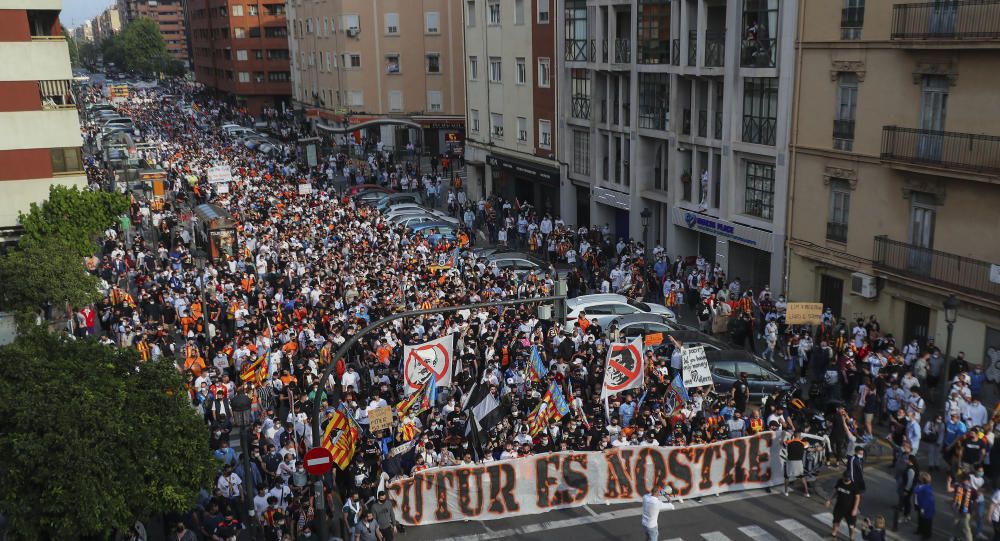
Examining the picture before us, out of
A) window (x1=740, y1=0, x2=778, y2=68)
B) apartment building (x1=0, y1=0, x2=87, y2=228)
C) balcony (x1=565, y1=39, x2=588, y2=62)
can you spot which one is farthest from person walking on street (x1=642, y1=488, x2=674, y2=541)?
balcony (x1=565, y1=39, x2=588, y2=62)

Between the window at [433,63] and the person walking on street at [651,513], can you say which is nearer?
the person walking on street at [651,513]

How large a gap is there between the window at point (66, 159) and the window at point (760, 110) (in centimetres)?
2721

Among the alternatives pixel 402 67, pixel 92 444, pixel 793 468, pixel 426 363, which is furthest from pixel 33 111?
pixel 402 67

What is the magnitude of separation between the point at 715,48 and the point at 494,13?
20.5 metres

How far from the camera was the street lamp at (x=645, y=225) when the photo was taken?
127ft

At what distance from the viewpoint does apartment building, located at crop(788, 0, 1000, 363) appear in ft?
80.1

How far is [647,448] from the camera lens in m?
18.8

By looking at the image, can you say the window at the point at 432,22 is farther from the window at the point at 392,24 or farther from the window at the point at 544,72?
the window at the point at 544,72

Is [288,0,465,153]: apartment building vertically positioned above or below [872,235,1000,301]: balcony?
above

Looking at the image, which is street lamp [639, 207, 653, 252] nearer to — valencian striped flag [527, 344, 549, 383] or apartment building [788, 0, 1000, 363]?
apartment building [788, 0, 1000, 363]

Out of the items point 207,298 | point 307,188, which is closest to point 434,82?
point 307,188

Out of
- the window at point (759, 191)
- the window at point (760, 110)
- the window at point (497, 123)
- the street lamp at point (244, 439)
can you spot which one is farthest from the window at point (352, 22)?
the street lamp at point (244, 439)

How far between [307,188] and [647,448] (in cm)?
3240

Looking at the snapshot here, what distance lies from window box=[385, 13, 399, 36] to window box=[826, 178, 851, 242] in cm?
5304
